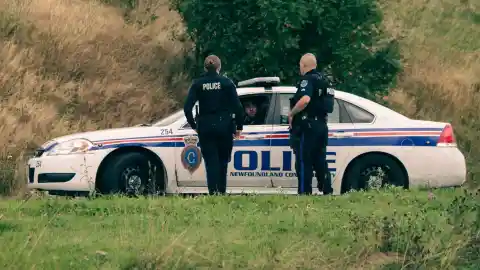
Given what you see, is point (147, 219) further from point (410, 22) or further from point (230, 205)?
point (410, 22)

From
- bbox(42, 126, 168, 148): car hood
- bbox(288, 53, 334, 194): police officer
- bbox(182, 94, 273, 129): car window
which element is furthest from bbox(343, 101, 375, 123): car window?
bbox(42, 126, 168, 148): car hood

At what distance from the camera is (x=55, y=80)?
54.4ft

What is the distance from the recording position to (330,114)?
12.0 meters

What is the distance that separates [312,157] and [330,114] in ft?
3.34

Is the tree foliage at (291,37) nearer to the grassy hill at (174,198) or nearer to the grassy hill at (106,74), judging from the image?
the grassy hill at (174,198)

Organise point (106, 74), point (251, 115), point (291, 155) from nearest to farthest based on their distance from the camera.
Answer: point (291, 155)
point (251, 115)
point (106, 74)

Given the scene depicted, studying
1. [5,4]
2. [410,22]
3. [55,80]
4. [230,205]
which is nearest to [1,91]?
[55,80]

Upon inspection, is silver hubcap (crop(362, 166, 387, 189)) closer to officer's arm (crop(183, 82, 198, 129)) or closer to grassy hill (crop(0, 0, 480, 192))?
officer's arm (crop(183, 82, 198, 129))

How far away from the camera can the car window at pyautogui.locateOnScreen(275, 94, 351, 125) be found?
11.9 m

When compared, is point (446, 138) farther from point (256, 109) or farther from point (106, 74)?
point (106, 74)

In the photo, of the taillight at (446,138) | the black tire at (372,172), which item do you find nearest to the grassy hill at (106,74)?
the black tire at (372,172)

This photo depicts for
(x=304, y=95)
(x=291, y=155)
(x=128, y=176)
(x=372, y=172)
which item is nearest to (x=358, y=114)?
(x=372, y=172)

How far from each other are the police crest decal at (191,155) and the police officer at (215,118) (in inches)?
31.9

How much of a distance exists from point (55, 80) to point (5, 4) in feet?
7.43
